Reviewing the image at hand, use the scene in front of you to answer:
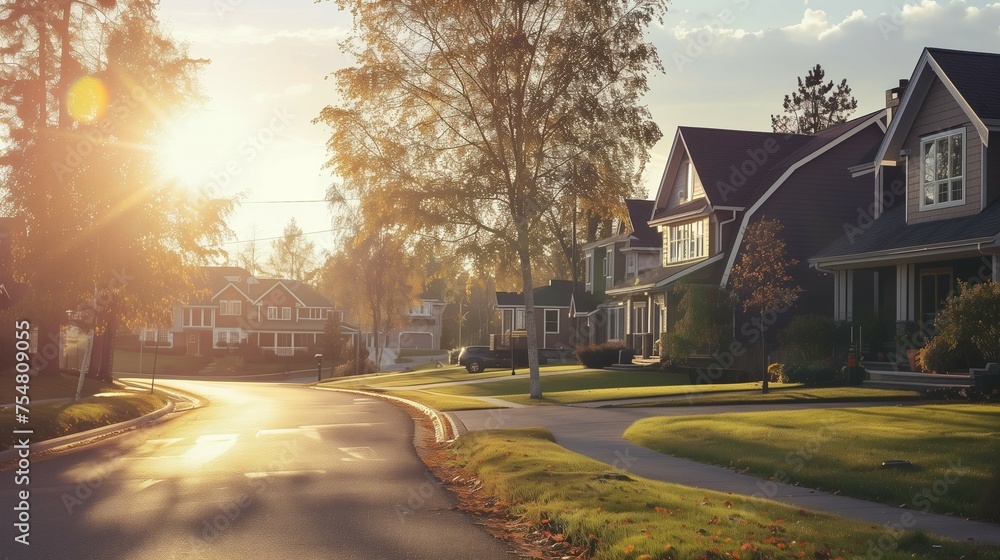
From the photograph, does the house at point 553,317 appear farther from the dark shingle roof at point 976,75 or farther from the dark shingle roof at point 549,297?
the dark shingle roof at point 976,75

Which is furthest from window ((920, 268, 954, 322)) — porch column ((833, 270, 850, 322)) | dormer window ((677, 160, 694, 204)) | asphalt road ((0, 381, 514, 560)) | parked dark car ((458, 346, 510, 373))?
parked dark car ((458, 346, 510, 373))

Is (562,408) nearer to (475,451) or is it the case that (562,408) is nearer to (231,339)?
(475,451)

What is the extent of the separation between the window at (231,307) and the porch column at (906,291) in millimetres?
77987

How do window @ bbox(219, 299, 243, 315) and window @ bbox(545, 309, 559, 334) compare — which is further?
window @ bbox(219, 299, 243, 315)

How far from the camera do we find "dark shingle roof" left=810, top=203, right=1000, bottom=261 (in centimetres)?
2538

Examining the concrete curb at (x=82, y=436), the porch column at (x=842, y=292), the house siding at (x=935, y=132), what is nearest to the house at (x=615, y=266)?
the porch column at (x=842, y=292)

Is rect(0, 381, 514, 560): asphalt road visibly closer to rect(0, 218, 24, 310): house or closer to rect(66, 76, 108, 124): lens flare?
rect(0, 218, 24, 310): house

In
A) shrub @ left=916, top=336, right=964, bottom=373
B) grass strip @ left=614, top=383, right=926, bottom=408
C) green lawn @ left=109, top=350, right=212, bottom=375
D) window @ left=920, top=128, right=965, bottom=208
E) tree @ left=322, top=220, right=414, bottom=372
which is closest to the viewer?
shrub @ left=916, top=336, right=964, bottom=373

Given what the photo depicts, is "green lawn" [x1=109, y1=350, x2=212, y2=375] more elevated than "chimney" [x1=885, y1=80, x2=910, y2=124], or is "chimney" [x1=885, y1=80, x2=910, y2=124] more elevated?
"chimney" [x1=885, y1=80, x2=910, y2=124]

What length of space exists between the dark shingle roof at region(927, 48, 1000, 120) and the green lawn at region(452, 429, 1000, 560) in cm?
1866

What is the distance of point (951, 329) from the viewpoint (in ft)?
73.5

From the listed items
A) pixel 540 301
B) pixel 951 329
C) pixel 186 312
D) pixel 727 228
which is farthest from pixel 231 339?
pixel 951 329

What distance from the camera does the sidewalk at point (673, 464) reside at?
988 cm

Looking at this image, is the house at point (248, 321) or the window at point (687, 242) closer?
the window at point (687, 242)
